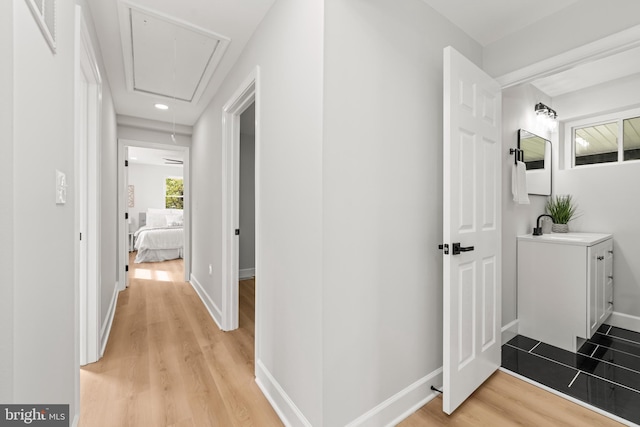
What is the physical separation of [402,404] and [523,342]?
5.28 feet

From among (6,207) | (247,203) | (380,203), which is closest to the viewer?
(6,207)

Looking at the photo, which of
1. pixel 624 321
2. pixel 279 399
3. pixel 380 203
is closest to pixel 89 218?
pixel 279 399

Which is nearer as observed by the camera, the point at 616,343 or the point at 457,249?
the point at 457,249

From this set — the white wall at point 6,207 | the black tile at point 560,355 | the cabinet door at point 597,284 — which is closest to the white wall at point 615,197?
the cabinet door at point 597,284

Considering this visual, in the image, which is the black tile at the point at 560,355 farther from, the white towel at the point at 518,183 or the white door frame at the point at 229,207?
the white door frame at the point at 229,207

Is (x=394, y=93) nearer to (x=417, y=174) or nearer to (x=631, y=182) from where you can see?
(x=417, y=174)

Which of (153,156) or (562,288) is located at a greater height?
(153,156)

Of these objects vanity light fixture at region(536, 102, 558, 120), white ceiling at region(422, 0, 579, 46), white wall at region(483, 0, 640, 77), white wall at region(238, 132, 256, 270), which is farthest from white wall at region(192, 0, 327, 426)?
white wall at region(238, 132, 256, 270)

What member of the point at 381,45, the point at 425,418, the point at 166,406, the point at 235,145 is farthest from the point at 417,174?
the point at 166,406

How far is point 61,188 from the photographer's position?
3.81 ft

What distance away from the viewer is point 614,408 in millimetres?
1664

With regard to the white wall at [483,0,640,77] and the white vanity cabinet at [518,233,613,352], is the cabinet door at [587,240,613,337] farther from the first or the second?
the white wall at [483,0,640,77]

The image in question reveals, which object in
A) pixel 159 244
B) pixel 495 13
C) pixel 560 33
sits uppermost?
pixel 495 13

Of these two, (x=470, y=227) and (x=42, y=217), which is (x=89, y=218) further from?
(x=470, y=227)
